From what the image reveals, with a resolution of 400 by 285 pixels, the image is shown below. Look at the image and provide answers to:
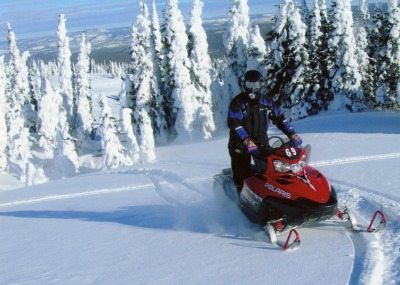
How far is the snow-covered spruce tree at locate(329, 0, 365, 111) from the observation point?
36344 millimetres

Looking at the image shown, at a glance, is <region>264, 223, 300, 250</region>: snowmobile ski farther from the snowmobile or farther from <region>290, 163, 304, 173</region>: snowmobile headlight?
<region>290, 163, 304, 173</region>: snowmobile headlight

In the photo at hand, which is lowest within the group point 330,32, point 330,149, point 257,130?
point 330,149

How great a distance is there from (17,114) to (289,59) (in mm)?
36883

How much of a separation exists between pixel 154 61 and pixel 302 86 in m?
13.9

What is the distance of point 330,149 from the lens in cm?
1622

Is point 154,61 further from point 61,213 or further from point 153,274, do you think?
point 153,274

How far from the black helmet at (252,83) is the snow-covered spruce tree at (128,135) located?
3275cm

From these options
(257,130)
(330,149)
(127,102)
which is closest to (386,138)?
(330,149)

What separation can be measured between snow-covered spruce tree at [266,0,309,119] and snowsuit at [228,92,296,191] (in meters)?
30.7

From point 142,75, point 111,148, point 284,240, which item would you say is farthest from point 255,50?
point 284,240

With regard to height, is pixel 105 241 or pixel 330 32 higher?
pixel 330 32

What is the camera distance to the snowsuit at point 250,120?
26.1ft

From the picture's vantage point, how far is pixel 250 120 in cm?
807

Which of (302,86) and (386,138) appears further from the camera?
(302,86)
